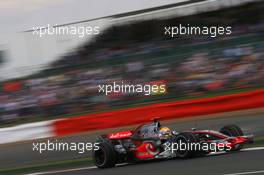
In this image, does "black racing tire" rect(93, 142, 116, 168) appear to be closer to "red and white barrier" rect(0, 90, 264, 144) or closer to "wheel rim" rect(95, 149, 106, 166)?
"wheel rim" rect(95, 149, 106, 166)

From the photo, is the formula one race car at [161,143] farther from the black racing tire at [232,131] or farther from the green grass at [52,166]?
the green grass at [52,166]

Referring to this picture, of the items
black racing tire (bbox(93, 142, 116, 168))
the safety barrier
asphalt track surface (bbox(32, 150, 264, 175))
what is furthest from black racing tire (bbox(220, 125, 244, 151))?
the safety barrier

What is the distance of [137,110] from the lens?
15859mm

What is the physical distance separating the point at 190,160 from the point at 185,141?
354 millimetres

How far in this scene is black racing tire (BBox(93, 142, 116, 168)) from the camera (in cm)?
1037

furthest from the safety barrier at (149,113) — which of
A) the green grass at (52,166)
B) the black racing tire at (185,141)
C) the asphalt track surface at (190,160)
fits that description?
the black racing tire at (185,141)

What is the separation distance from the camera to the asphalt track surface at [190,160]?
8078 millimetres

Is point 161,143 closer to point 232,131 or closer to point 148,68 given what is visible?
point 232,131

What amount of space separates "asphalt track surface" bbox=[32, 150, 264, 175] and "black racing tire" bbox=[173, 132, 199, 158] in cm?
10

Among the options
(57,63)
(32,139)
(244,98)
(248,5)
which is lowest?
(32,139)

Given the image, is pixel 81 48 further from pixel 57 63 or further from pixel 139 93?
pixel 139 93

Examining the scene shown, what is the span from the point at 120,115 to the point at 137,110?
51 cm

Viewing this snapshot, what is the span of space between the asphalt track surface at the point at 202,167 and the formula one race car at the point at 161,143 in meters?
0.15

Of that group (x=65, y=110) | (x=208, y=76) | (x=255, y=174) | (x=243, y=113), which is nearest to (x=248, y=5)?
(x=208, y=76)
